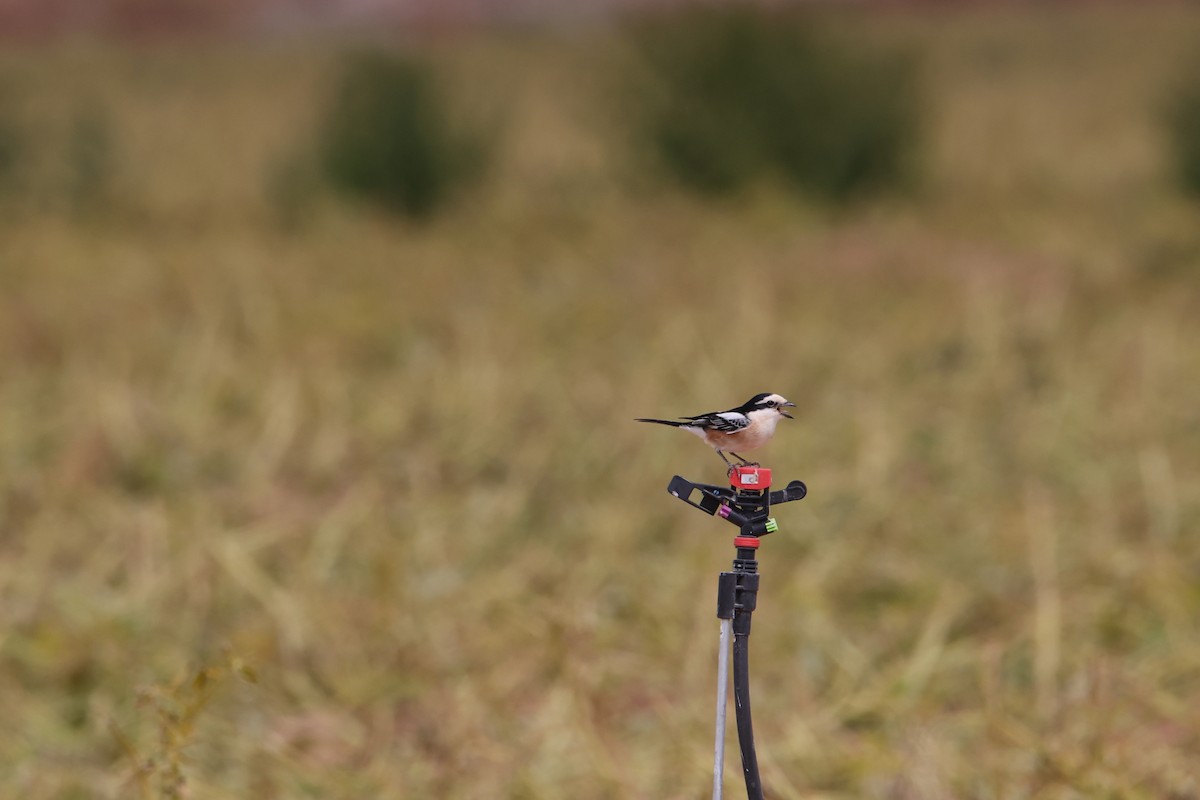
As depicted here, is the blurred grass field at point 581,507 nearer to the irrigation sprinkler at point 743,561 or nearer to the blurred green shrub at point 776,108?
the irrigation sprinkler at point 743,561

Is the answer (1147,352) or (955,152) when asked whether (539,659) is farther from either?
(955,152)

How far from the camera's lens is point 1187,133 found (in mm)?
13703

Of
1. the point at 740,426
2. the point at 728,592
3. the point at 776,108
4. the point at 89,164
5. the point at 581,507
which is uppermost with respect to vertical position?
the point at 776,108

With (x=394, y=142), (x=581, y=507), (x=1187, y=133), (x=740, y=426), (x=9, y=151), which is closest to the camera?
(x=740, y=426)

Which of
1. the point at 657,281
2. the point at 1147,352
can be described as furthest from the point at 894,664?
the point at 657,281

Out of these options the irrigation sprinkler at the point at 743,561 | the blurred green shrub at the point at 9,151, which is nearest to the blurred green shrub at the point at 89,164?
the blurred green shrub at the point at 9,151

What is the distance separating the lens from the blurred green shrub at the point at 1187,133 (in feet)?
44.8

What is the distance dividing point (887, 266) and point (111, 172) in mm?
9420

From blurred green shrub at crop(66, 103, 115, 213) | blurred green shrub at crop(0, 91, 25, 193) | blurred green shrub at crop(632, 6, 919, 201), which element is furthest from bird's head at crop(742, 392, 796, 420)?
blurred green shrub at crop(0, 91, 25, 193)

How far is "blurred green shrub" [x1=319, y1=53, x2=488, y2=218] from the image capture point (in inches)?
591

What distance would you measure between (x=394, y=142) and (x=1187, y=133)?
8191mm

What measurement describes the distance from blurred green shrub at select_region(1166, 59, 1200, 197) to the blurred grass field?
63cm

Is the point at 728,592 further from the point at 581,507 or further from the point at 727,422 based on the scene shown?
the point at 581,507

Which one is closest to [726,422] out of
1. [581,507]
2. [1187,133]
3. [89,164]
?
[581,507]
